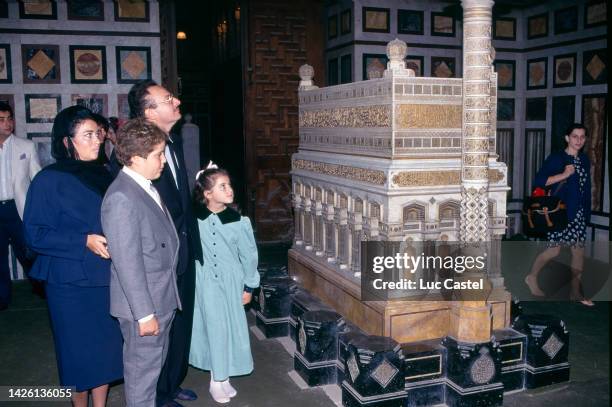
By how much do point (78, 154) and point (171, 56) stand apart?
15.2 ft

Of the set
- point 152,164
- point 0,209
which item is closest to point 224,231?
point 152,164

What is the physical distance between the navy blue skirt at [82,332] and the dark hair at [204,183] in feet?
2.98

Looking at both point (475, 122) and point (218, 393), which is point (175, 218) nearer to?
point (218, 393)

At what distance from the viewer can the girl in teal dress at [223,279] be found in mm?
3814

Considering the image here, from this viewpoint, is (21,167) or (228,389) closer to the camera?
(228,389)

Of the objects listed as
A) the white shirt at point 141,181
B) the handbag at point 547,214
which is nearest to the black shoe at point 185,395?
the white shirt at point 141,181

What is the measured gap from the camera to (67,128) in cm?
321

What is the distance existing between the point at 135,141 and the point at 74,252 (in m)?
0.75

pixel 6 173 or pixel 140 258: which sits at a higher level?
pixel 6 173

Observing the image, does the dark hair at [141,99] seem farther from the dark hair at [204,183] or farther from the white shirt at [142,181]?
the white shirt at [142,181]

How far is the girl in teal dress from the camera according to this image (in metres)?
3.81

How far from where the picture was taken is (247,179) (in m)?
8.62

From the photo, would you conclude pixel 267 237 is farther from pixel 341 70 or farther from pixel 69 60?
pixel 69 60

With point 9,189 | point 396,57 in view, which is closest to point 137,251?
point 396,57
